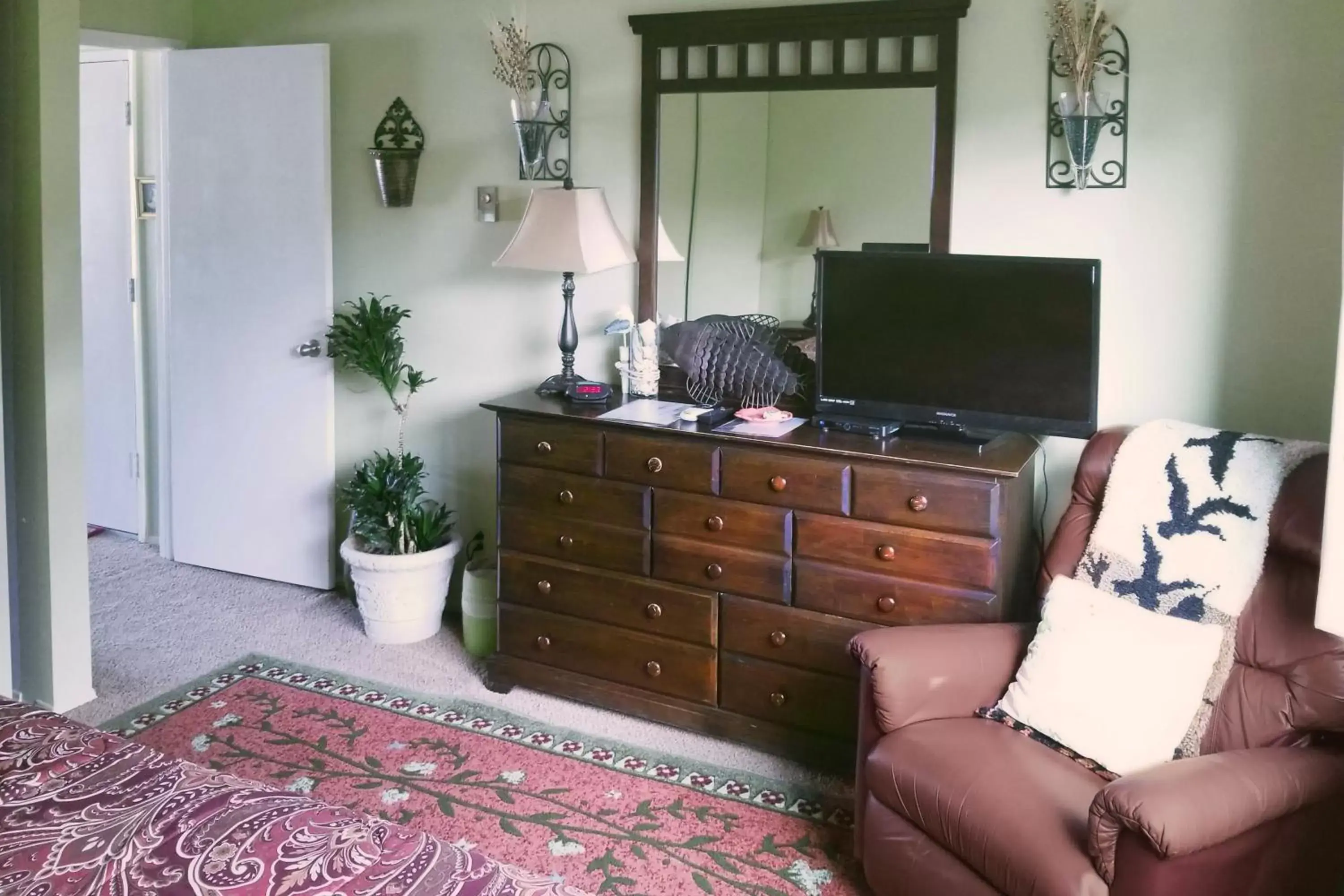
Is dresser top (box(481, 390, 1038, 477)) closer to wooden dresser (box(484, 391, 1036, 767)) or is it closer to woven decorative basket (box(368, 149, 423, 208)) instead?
wooden dresser (box(484, 391, 1036, 767))

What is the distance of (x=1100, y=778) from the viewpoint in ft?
7.37

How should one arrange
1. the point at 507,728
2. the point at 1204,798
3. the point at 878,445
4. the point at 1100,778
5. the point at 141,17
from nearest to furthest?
1. the point at 1204,798
2. the point at 1100,778
3. the point at 878,445
4. the point at 507,728
5. the point at 141,17

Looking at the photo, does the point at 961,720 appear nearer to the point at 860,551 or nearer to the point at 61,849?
the point at 860,551

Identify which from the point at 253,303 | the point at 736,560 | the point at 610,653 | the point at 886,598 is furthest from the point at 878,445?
the point at 253,303

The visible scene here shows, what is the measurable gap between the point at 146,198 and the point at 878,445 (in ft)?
11.0

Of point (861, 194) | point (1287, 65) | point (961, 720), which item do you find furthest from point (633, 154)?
point (961, 720)

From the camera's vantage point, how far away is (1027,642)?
2.57 metres

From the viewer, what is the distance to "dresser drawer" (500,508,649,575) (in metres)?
3.20

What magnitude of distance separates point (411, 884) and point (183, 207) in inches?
141

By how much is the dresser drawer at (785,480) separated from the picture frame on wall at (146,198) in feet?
9.65

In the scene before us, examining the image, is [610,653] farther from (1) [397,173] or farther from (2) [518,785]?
(1) [397,173]

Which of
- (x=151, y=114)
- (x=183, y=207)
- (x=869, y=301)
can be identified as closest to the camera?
(x=869, y=301)

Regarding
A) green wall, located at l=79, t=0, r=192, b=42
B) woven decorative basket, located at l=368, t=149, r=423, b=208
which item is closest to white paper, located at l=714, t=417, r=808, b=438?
woven decorative basket, located at l=368, t=149, r=423, b=208

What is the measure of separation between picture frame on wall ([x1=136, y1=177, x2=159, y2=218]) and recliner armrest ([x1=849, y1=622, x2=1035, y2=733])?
11.8 feet
